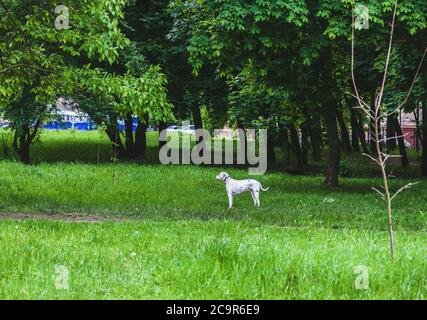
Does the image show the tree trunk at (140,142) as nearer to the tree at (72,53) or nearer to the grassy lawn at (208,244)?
the grassy lawn at (208,244)

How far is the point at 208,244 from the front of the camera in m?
6.95

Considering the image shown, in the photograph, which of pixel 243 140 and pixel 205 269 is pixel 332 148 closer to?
pixel 243 140

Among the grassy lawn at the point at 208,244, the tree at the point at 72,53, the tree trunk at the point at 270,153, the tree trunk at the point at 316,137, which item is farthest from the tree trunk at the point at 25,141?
the tree at the point at 72,53

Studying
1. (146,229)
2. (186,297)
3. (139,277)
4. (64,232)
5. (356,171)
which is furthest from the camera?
(356,171)

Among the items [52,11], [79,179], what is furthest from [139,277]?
[79,179]

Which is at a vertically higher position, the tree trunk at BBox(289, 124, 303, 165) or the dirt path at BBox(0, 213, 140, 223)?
the tree trunk at BBox(289, 124, 303, 165)

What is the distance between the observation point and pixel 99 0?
1353 cm

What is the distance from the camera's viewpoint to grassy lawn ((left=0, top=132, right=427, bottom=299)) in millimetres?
5906

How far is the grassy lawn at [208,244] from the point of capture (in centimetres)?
591

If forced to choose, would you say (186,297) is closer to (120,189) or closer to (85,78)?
(85,78)

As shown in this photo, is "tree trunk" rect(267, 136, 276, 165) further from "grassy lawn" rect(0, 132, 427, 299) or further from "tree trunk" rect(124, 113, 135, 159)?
"grassy lawn" rect(0, 132, 427, 299)

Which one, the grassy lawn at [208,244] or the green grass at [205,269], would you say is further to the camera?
the grassy lawn at [208,244]

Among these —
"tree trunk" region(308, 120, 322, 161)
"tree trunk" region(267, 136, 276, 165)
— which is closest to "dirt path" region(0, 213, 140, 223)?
"tree trunk" region(308, 120, 322, 161)

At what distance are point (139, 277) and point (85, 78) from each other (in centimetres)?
877
